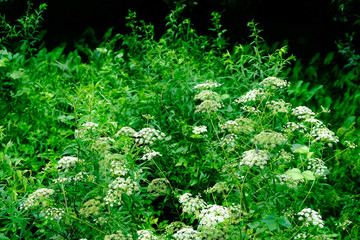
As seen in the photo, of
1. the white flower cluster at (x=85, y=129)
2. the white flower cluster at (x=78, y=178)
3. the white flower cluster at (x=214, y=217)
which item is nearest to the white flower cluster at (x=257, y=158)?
the white flower cluster at (x=214, y=217)

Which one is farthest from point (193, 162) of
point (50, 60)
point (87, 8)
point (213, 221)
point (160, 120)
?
point (87, 8)

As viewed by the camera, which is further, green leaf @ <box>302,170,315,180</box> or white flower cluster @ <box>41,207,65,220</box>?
green leaf @ <box>302,170,315,180</box>

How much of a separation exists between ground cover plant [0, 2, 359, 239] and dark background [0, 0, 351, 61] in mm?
1301

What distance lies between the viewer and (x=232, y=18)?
6523mm

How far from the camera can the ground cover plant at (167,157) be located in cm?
216

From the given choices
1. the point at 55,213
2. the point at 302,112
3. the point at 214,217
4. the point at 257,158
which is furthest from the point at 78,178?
the point at 302,112

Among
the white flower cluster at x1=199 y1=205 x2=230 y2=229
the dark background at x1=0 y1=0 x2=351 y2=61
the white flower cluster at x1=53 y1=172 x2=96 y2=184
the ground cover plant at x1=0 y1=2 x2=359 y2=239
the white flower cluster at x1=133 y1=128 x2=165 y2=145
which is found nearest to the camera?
the white flower cluster at x1=199 y1=205 x2=230 y2=229

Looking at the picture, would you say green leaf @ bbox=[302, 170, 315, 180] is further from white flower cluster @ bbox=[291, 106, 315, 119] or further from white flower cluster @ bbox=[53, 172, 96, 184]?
white flower cluster @ bbox=[53, 172, 96, 184]

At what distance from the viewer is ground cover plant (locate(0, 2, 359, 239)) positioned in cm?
216

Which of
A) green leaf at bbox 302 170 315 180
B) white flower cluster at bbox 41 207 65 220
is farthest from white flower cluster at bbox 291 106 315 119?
white flower cluster at bbox 41 207 65 220

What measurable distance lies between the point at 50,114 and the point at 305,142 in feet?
8.32

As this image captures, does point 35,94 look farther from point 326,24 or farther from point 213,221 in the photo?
point 326,24

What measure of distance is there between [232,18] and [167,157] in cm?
396

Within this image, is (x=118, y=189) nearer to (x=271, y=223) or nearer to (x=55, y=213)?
(x=55, y=213)
